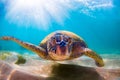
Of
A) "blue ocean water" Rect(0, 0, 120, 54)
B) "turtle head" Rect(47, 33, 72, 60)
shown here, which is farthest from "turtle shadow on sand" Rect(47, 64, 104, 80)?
"blue ocean water" Rect(0, 0, 120, 54)

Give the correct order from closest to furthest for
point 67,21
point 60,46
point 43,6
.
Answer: point 60,46, point 43,6, point 67,21

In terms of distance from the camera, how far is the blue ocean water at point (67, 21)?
3956cm

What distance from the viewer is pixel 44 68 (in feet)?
15.3

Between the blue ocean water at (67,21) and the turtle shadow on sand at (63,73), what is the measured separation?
23.2m

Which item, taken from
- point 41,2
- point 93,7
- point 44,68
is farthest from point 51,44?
point 93,7

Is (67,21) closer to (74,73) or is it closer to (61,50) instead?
(74,73)

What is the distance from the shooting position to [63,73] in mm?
4363

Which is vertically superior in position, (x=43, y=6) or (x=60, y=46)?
(x=43, y=6)

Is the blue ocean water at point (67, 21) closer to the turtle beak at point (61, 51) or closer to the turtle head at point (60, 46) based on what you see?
the turtle head at point (60, 46)

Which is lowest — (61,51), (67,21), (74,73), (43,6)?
(74,73)

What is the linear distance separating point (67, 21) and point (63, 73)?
60.8 meters

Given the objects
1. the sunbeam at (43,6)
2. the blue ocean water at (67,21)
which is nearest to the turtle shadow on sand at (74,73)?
the blue ocean water at (67,21)

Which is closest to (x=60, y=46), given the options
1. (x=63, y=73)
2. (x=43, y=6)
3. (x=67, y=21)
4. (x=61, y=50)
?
(x=61, y=50)

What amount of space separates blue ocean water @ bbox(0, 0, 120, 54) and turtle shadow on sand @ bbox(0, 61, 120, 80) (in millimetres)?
23227
